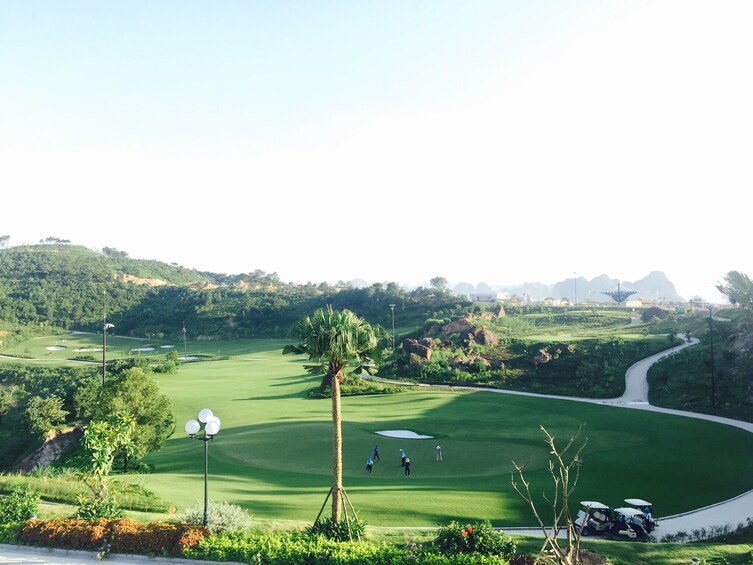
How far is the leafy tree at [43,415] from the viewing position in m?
38.2

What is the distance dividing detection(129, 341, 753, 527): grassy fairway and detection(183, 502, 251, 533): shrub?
8.54ft

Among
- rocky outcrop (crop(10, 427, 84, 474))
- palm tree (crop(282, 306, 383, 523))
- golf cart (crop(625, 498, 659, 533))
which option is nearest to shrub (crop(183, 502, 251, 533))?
palm tree (crop(282, 306, 383, 523))

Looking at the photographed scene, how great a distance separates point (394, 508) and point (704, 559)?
911 cm

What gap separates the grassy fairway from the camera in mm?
18891

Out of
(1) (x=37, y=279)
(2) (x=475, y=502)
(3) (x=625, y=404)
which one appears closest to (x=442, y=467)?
(2) (x=475, y=502)

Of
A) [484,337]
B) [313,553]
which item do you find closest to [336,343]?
[313,553]

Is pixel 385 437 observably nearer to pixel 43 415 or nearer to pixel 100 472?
pixel 100 472

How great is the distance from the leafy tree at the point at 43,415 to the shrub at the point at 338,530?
110ft

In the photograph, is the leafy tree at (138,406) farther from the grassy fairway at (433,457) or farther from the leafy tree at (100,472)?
the leafy tree at (100,472)

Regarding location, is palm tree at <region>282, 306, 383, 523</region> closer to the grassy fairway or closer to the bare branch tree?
the bare branch tree

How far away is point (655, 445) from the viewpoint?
28547 mm

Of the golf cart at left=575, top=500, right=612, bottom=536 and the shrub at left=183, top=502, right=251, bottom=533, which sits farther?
the golf cart at left=575, top=500, right=612, bottom=536

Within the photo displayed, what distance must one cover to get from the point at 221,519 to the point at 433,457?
1518cm

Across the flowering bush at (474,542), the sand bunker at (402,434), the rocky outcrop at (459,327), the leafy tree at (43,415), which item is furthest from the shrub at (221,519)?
the rocky outcrop at (459,327)
